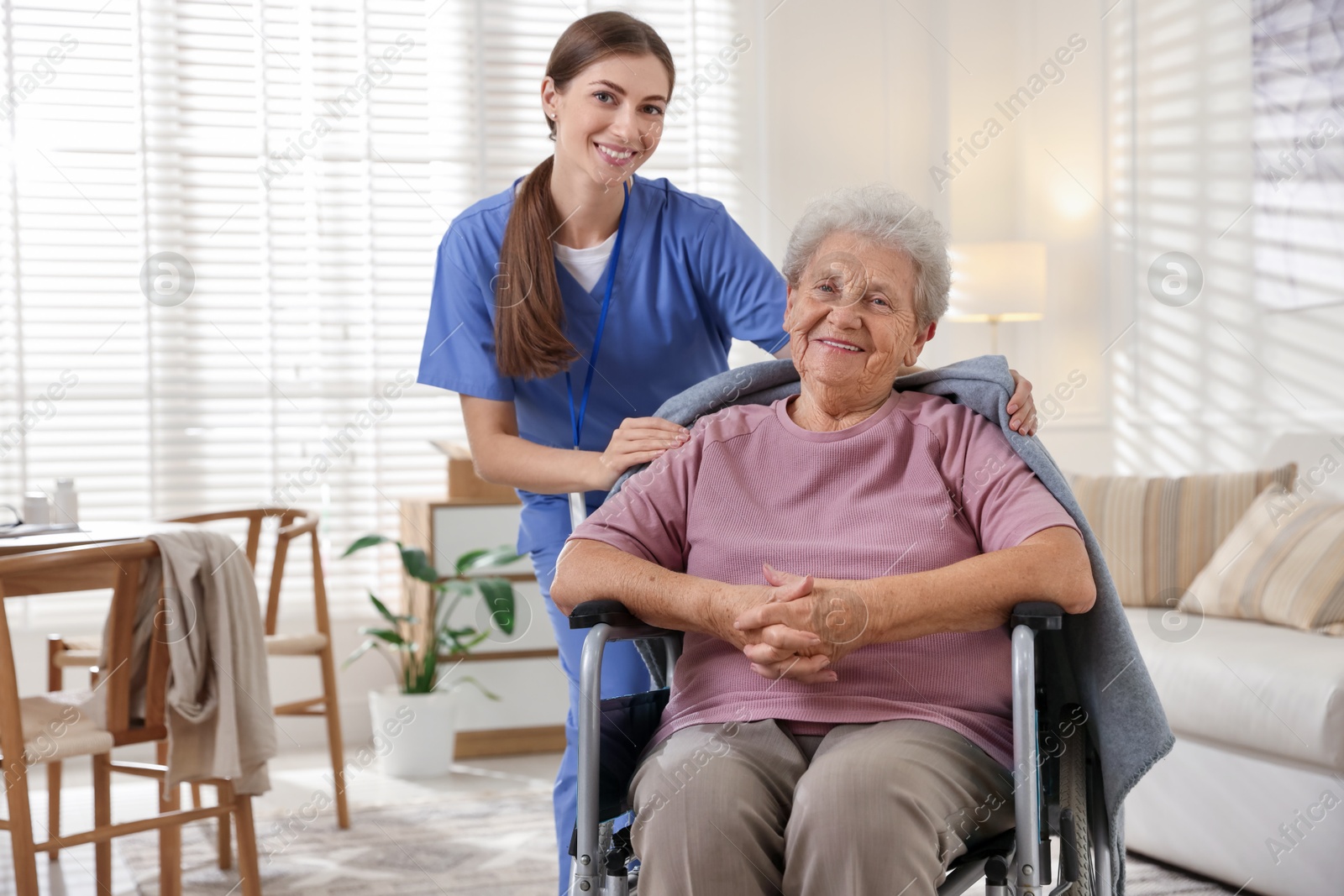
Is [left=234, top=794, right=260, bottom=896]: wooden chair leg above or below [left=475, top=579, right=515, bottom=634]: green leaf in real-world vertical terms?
below

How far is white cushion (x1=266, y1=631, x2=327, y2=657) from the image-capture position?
113 inches

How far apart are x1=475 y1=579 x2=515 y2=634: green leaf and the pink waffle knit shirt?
69.2 inches

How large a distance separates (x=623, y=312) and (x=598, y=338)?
6 cm

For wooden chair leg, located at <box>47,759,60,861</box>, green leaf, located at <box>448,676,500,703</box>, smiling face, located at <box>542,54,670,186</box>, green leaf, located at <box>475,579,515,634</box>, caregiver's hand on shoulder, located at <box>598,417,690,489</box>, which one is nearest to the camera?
caregiver's hand on shoulder, located at <box>598,417,690,489</box>

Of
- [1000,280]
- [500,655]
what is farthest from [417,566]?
[1000,280]

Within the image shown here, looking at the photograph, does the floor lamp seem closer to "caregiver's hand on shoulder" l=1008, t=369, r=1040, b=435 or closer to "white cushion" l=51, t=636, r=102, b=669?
"caregiver's hand on shoulder" l=1008, t=369, r=1040, b=435

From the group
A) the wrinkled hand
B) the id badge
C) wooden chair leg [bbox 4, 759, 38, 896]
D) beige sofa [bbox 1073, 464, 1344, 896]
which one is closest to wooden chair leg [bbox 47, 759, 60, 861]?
wooden chair leg [bbox 4, 759, 38, 896]

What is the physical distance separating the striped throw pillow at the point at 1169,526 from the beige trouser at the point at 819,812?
1.77m

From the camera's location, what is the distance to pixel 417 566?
3330 millimetres

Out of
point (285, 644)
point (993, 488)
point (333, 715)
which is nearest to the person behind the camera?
point (993, 488)

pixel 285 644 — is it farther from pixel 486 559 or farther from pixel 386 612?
pixel 486 559

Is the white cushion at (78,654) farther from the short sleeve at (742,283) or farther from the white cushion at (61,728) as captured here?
the short sleeve at (742,283)

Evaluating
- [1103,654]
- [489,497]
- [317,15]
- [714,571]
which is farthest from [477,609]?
[1103,654]

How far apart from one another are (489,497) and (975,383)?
90.6 inches
